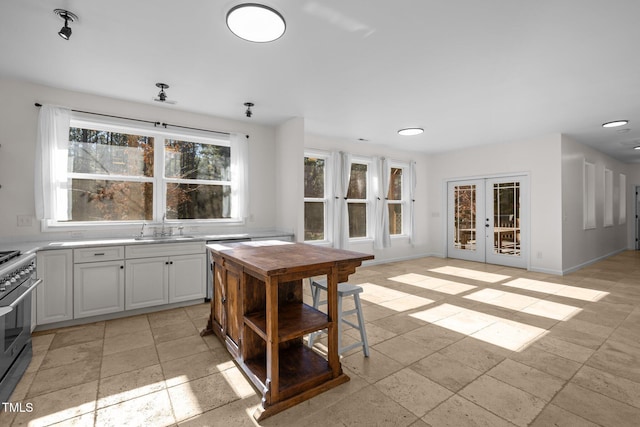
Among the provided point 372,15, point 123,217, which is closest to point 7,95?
point 123,217

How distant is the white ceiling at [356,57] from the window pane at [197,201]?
1117 millimetres

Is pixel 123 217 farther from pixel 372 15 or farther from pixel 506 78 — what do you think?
pixel 506 78

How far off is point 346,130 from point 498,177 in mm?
3495

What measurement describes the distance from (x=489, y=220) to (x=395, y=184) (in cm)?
216

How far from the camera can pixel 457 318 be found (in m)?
3.33

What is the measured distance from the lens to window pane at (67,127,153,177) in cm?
363

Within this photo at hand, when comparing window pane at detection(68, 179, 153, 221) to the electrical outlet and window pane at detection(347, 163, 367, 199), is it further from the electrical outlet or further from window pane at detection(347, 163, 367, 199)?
window pane at detection(347, 163, 367, 199)

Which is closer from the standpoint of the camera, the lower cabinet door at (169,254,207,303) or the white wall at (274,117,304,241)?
the lower cabinet door at (169,254,207,303)

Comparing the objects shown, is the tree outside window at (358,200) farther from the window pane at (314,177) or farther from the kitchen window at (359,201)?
the window pane at (314,177)

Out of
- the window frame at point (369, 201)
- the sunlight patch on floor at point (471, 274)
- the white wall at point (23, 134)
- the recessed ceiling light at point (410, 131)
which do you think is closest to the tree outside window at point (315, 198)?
the window frame at point (369, 201)

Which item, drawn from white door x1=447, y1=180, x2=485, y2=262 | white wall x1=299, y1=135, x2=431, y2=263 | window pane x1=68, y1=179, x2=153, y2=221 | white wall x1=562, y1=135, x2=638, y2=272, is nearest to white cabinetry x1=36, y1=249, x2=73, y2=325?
window pane x1=68, y1=179, x2=153, y2=221

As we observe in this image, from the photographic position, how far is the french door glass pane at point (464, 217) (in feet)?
22.2

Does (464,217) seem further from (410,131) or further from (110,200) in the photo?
(110,200)

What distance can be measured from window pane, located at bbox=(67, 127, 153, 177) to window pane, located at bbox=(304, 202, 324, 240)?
8.90ft
